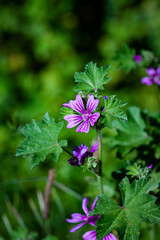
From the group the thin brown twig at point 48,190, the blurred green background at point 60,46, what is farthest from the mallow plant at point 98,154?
the blurred green background at point 60,46

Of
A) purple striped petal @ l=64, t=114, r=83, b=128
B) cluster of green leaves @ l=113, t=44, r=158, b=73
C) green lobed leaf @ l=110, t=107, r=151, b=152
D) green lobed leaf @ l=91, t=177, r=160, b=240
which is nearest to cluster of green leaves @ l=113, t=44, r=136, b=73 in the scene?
cluster of green leaves @ l=113, t=44, r=158, b=73

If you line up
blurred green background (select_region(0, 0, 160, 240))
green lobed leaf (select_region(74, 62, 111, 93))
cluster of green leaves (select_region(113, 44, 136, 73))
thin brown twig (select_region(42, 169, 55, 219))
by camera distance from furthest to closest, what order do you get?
blurred green background (select_region(0, 0, 160, 240)), cluster of green leaves (select_region(113, 44, 136, 73)), thin brown twig (select_region(42, 169, 55, 219)), green lobed leaf (select_region(74, 62, 111, 93))

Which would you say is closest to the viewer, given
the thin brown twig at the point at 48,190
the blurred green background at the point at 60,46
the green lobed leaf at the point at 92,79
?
the green lobed leaf at the point at 92,79

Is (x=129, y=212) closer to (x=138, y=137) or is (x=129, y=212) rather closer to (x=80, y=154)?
(x=80, y=154)

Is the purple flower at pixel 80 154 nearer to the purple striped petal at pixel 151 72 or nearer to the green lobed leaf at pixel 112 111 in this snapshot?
the green lobed leaf at pixel 112 111

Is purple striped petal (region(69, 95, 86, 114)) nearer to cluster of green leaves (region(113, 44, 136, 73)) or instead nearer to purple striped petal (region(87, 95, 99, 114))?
purple striped petal (region(87, 95, 99, 114))

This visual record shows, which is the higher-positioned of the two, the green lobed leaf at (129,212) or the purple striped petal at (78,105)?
the purple striped petal at (78,105)
